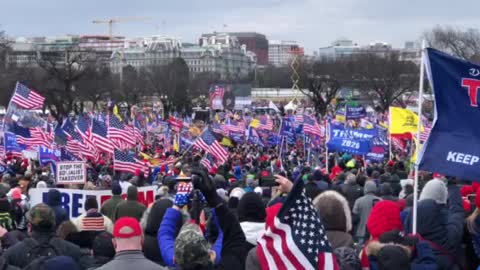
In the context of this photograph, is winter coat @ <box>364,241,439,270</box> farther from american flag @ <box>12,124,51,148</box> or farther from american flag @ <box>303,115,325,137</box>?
american flag @ <box>303,115,325,137</box>

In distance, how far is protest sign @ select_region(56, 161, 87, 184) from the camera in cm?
1389

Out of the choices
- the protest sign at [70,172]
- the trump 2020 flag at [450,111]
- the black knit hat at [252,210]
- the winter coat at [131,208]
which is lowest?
the protest sign at [70,172]

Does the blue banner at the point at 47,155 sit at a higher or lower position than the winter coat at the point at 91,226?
lower

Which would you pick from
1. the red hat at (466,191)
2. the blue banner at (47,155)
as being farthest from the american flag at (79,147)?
the red hat at (466,191)

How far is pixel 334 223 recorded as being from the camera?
227 inches

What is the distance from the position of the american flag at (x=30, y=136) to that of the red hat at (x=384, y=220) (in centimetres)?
1679

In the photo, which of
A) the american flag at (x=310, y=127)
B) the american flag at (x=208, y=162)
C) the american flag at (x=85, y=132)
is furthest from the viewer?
the american flag at (x=310, y=127)

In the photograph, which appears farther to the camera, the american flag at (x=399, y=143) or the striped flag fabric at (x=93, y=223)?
the american flag at (x=399, y=143)

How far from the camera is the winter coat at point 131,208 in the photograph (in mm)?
9172

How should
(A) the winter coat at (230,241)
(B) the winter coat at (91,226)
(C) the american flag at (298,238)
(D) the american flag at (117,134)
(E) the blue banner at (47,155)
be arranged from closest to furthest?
(C) the american flag at (298,238) → (A) the winter coat at (230,241) → (B) the winter coat at (91,226) → (E) the blue banner at (47,155) → (D) the american flag at (117,134)

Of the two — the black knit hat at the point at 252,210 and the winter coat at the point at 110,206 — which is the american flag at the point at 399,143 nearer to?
the winter coat at the point at 110,206

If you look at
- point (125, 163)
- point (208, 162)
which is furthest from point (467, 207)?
point (208, 162)

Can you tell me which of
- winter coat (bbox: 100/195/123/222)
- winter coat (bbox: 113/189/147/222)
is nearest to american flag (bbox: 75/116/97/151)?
winter coat (bbox: 100/195/123/222)

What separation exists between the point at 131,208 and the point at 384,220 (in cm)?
370
